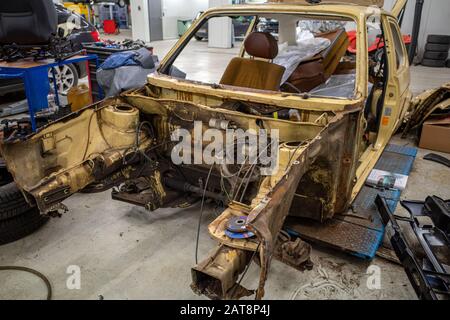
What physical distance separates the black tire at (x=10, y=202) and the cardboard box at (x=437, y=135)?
182 inches

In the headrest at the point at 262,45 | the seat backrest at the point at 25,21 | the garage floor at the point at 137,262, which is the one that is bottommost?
the garage floor at the point at 137,262

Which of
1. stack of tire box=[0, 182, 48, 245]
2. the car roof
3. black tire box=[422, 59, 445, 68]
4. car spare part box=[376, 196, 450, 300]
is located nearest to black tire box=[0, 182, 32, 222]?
stack of tire box=[0, 182, 48, 245]

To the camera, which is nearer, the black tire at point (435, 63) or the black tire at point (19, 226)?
the black tire at point (19, 226)

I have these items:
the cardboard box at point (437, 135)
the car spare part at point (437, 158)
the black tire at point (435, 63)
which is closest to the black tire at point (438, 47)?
the black tire at point (435, 63)

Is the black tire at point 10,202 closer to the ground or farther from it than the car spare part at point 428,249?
farther from it

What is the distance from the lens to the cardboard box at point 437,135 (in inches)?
181

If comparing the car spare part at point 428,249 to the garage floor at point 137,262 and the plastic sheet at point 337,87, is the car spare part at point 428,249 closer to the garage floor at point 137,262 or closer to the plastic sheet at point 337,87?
the garage floor at point 137,262

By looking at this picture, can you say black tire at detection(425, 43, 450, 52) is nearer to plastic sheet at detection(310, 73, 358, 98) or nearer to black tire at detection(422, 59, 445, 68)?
black tire at detection(422, 59, 445, 68)

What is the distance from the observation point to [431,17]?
1139 cm

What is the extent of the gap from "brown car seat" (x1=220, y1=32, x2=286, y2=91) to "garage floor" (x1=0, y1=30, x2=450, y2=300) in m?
1.16

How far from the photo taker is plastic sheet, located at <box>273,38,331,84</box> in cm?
349

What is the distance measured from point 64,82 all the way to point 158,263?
4988 mm

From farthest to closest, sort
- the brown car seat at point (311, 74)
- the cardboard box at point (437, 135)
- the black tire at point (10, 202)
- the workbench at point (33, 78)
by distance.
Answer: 1. the cardboard box at point (437, 135)
2. the workbench at point (33, 78)
3. the brown car seat at point (311, 74)
4. the black tire at point (10, 202)
